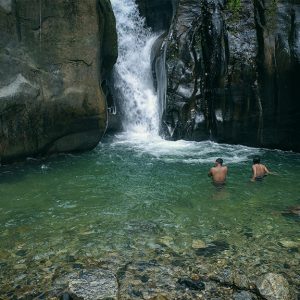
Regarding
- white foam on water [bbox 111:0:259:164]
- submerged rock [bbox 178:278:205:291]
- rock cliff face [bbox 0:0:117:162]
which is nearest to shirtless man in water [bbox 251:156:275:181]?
white foam on water [bbox 111:0:259:164]

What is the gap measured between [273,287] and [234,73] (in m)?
10.2

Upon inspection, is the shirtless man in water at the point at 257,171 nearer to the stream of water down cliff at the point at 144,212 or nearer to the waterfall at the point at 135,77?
the stream of water down cliff at the point at 144,212

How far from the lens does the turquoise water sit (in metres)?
7.59

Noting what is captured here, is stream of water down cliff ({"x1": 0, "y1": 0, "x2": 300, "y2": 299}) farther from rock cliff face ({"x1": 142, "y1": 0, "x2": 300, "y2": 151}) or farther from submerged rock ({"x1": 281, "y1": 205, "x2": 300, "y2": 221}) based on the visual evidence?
Answer: rock cliff face ({"x1": 142, "y1": 0, "x2": 300, "y2": 151})

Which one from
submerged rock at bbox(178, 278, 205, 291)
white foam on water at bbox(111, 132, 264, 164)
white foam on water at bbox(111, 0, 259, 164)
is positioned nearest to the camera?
submerged rock at bbox(178, 278, 205, 291)

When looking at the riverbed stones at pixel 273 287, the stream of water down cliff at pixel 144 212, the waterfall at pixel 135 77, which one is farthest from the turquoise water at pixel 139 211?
the waterfall at pixel 135 77

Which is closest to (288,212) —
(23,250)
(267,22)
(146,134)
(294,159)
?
(294,159)

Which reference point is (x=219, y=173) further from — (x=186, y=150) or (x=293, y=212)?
(x=186, y=150)

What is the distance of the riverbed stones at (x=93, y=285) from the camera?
636 centimetres

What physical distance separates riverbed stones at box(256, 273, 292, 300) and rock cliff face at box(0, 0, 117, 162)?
30.0 feet

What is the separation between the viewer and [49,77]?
13.6m

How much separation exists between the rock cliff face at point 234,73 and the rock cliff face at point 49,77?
3.33m

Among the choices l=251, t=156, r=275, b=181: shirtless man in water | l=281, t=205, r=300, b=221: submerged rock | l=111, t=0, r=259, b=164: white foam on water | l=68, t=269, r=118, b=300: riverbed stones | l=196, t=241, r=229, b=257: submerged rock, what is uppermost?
l=111, t=0, r=259, b=164: white foam on water

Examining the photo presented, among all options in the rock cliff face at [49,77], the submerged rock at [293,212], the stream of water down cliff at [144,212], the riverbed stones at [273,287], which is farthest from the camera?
the rock cliff face at [49,77]
